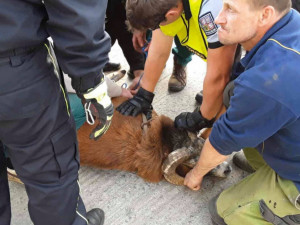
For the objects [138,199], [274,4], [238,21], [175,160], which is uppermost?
[274,4]

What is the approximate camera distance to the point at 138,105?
2.56 meters

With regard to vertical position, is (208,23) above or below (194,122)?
above

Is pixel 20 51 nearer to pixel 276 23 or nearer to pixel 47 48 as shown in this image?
pixel 47 48

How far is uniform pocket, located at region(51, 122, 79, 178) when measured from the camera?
164cm

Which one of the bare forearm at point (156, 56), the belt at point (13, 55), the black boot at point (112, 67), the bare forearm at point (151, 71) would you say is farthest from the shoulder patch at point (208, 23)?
the black boot at point (112, 67)

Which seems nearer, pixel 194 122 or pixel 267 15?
pixel 267 15

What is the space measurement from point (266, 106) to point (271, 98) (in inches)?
1.8

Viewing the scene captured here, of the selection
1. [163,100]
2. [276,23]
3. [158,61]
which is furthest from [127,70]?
[276,23]

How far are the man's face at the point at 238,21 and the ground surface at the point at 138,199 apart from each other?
1254 mm

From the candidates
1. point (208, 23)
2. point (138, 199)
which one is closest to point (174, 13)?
point (208, 23)

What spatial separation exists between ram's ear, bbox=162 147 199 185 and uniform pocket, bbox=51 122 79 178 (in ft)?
2.26

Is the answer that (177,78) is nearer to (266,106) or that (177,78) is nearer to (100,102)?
(100,102)

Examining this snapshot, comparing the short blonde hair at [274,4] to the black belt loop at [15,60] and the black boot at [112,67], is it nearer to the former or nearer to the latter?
the black belt loop at [15,60]

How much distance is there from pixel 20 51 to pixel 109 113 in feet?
2.07
